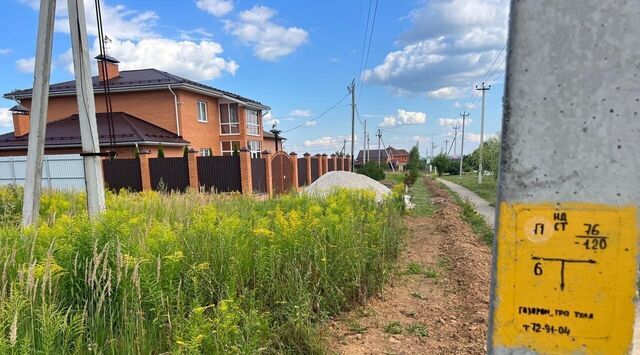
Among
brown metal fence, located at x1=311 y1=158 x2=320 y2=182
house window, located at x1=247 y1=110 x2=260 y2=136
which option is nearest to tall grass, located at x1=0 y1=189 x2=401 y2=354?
brown metal fence, located at x1=311 y1=158 x2=320 y2=182

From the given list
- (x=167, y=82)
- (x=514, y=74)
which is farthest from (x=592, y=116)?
(x=167, y=82)

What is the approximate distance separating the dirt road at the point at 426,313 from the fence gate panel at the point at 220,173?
11.0m

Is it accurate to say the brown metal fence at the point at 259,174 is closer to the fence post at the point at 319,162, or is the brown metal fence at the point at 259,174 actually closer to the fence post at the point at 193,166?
the fence post at the point at 193,166

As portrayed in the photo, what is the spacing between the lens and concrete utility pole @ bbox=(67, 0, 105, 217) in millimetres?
5059

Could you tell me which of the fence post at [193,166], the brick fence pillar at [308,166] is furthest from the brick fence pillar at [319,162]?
the fence post at [193,166]

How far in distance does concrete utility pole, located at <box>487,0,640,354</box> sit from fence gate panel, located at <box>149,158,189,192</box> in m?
16.2

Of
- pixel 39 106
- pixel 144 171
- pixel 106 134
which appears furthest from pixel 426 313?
pixel 106 134

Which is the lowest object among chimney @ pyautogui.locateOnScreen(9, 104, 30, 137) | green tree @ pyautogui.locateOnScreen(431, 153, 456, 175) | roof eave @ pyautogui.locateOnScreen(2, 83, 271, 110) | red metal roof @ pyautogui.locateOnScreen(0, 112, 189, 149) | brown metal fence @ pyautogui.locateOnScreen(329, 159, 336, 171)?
green tree @ pyautogui.locateOnScreen(431, 153, 456, 175)

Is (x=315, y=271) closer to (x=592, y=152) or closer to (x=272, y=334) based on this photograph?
(x=272, y=334)

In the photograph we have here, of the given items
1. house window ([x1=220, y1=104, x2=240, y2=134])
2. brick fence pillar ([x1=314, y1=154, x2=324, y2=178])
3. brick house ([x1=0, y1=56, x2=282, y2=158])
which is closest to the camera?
brick house ([x1=0, y1=56, x2=282, y2=158])

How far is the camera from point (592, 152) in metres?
0.83

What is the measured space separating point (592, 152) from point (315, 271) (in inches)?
116

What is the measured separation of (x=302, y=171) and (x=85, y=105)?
16.7 meters

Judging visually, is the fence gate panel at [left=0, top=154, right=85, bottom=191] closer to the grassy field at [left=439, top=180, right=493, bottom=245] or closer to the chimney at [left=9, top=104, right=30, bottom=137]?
the chimney at [left=9, top=104, right=30, bottom=137]
